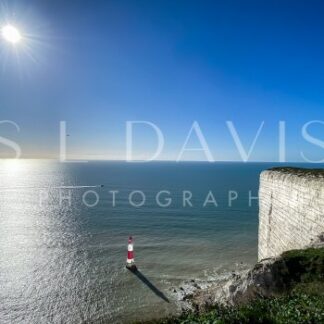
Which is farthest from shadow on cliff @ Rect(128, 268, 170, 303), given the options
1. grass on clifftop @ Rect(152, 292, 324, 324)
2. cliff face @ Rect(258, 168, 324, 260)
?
grass on clifftop @ Rect(152, 292, 324, 324)

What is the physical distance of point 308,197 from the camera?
1388 centimetres

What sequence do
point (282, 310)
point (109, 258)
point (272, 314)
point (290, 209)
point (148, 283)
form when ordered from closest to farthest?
1. point (272, 314)
2. point (282, 310)
3. point (290, 209)
4. point (148, 283)
5. point (109, 258)

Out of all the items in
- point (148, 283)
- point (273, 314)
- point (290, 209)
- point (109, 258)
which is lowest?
point (148, 283)

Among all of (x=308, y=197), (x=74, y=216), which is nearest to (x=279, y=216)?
(x=308, y=197)

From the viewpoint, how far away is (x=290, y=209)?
15.8 metres

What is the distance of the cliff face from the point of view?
523 inches

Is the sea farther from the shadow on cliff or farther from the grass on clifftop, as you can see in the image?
the grass on clifftop

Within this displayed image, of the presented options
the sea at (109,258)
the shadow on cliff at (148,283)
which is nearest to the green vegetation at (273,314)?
the sea at (109,258)

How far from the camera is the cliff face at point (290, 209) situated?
13.3 meters

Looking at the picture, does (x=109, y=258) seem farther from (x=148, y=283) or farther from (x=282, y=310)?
(x=282, y=310)

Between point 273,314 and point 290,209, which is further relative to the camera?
point 290,209

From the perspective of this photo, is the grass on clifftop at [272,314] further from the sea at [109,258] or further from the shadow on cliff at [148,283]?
the shadow on cliff at [148,283]

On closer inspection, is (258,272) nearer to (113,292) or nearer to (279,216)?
(279,216)

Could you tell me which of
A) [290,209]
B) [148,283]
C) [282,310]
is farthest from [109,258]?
[282,310]
